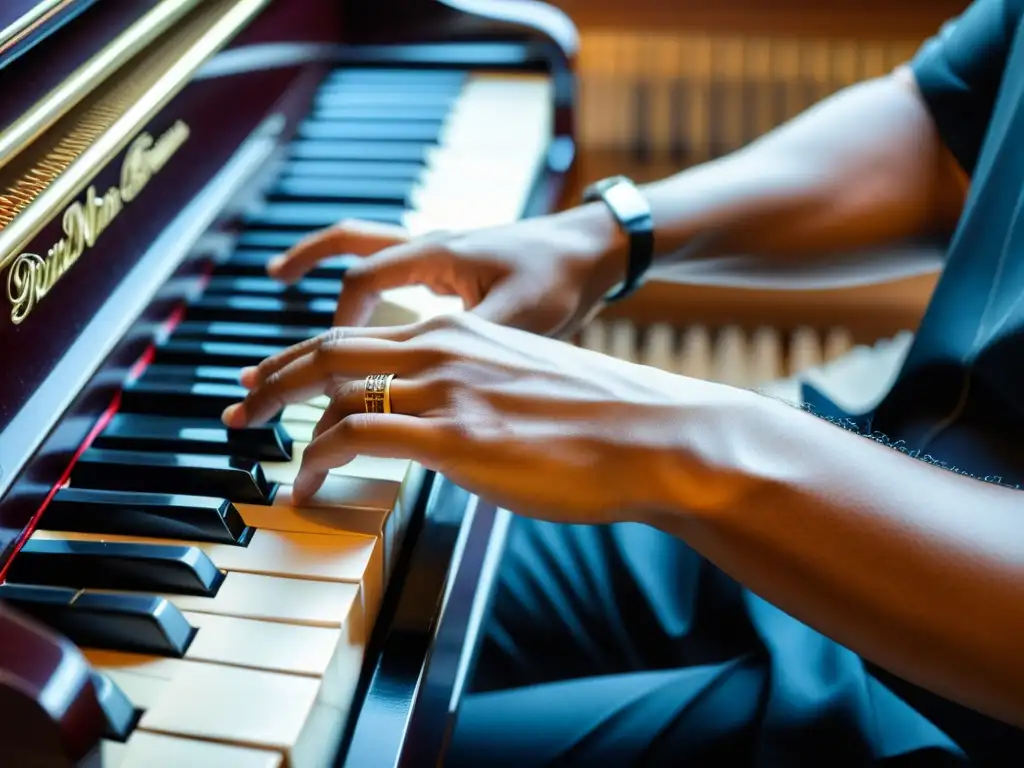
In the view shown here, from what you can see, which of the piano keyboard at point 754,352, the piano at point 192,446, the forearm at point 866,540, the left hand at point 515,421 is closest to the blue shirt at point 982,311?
the forearm at point 866,540

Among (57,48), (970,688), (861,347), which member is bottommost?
(861,347)

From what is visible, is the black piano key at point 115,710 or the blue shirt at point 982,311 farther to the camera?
the blue shirt at point 982,311

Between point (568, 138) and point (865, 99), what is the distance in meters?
0.33

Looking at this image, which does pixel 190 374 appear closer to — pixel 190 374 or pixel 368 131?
pixel 190 374

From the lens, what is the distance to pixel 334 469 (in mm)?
677

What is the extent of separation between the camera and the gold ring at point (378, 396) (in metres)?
0.62

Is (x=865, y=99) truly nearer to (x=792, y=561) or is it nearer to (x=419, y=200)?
(x=419, y=200)

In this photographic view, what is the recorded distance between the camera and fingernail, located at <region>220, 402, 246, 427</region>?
27.1 inches

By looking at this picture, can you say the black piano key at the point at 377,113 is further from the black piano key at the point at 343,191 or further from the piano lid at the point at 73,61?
the piano lid at the point at 73,61

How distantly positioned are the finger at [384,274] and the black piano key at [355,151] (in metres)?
0.28

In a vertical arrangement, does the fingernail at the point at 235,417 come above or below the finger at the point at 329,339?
below

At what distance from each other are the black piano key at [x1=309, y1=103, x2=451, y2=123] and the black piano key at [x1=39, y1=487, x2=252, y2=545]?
62cm

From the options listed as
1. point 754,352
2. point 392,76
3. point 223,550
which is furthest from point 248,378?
point 754,352

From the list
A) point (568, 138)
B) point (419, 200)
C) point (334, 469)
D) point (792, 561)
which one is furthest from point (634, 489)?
point (568, 138)
